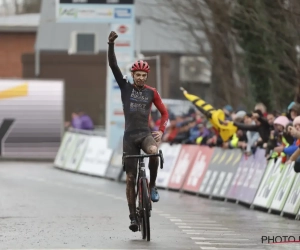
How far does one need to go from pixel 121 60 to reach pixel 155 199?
60.7 ft

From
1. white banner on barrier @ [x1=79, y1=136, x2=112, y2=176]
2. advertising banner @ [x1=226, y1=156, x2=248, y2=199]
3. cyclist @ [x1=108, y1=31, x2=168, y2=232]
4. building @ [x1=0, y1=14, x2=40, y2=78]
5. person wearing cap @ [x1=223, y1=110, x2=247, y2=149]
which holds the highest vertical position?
cyclist @ [x1=108, y1=31, x2=168, y2=232]

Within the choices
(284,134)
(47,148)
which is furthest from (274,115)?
(47,148)

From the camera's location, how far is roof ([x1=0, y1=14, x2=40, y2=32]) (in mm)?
65750

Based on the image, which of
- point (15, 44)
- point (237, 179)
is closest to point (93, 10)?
point (237, 179)

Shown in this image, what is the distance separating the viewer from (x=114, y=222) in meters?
15.6

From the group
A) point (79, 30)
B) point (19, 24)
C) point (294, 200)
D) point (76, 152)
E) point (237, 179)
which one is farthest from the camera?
point (19, 24)

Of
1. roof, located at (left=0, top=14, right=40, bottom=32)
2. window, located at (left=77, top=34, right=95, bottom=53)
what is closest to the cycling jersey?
window, located at (left=77, top=34, right=95, bottom=53)

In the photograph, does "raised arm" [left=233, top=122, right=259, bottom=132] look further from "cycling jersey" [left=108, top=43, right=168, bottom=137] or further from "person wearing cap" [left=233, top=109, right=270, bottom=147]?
"cycling jersey" [left=108, top=43, right=168, bottom=137]

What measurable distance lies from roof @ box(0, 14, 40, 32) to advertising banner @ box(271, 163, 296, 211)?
4787 cm

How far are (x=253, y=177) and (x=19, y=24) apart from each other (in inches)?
1913

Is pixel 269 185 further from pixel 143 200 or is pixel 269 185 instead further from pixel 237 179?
pixel 143 200

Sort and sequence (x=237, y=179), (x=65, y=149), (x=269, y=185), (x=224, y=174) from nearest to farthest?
(x=269, y=185), (x=237, y=179), (x=224, y=174), (x=65, y=149)

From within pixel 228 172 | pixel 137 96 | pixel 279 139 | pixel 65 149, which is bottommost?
pixel 65 149

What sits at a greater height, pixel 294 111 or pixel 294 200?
pixel 294 111
